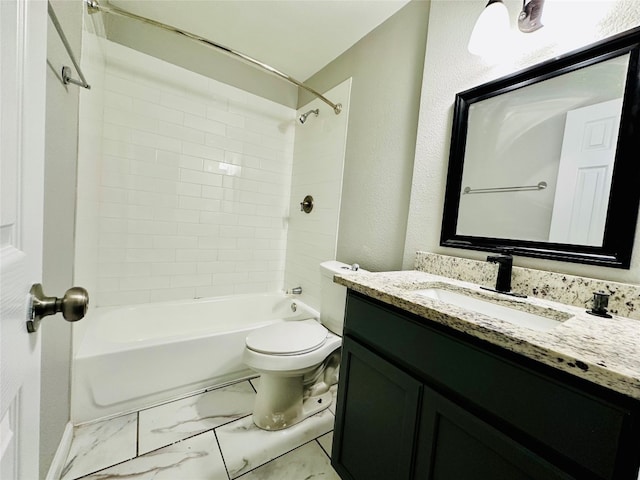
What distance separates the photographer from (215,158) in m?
2.13

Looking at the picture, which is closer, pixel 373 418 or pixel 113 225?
pixel 373 418

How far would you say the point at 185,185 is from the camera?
80.3 inches

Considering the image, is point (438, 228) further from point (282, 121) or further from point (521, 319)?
point (282, 121)

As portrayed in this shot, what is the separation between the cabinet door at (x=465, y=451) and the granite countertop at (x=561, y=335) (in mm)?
206

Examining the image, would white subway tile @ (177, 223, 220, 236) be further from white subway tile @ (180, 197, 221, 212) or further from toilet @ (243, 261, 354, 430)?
toilet @ (243, 261, 354, 430)

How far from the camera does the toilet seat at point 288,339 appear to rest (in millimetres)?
1320

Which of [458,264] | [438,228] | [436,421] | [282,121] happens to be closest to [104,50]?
[282,121]

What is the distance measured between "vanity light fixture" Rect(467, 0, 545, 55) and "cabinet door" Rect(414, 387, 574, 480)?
130 cm

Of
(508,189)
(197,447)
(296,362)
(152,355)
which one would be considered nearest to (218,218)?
(152,355)

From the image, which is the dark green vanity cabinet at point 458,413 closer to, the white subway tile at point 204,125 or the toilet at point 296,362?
the toilet at point 296,362

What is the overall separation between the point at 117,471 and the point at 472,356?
4.80 feet

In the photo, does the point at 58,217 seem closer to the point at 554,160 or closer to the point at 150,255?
the point at 150,255

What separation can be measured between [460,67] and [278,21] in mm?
1184

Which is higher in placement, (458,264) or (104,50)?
(104,50)
